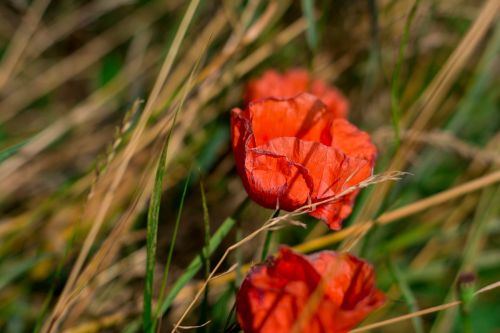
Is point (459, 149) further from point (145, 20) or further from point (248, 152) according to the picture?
point (145, 20)

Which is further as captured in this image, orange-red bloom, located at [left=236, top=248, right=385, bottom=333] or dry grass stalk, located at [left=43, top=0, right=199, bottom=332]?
dry grass stalk, located at [left=43, top=0, right=199, bottom=332]

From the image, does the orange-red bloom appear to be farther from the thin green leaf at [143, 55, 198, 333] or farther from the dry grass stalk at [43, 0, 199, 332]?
the dry grass stalk at [43, 0, 199, 332]

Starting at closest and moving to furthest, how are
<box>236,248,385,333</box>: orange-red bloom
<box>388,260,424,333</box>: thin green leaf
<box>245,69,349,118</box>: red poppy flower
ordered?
<box>236,248,385,333</box>: orange-red bloom
<box>388,260,424,333</box>: thin green leaf
<box>245,69,349,118</box>: red poppy flower

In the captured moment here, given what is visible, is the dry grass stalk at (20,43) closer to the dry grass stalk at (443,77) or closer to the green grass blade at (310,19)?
the green grass blade at (310,19)

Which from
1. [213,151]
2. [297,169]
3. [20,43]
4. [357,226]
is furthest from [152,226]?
[20,43]

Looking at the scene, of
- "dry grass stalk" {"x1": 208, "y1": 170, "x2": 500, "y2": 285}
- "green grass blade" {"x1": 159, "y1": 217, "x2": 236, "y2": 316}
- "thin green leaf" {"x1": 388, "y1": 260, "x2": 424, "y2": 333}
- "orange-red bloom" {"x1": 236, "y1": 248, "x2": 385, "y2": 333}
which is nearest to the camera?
"orange-red bloom" {"x1": 236, "y1": 248, "x2": 385, "y2": 333}

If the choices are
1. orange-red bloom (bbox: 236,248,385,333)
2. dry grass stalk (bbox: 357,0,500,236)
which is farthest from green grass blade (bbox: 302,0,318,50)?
orange-red bloom (bbox: 236,248,385,333)

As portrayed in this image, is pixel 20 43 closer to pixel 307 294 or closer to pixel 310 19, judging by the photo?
pixel 310 19

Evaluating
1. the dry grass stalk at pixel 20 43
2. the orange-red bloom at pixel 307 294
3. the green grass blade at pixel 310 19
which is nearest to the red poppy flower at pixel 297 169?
the orange-red bloom at pixel 307 294
